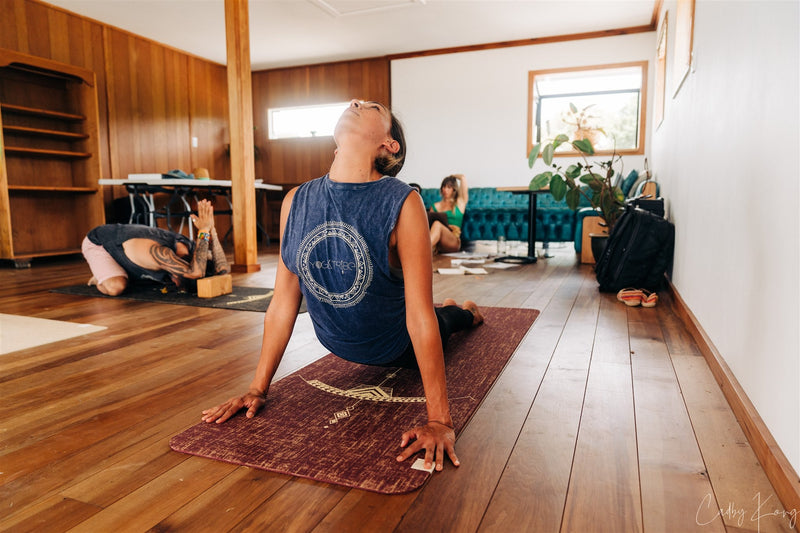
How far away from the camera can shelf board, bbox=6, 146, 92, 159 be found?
4980 mm

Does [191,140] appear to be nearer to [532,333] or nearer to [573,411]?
[532,333]

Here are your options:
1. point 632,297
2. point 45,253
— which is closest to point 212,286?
point 632,297

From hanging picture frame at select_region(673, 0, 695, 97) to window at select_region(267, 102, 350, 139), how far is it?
5142mm

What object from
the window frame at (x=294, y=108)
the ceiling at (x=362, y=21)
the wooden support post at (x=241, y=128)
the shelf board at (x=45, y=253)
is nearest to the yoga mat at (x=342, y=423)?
the wooden support post at (x=241, y=128)

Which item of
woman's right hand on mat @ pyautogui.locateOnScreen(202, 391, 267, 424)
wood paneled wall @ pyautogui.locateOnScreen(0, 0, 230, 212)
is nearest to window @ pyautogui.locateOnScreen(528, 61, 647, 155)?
wood paneled wall @ pyautogui.locateOnScreen(0, 0, 230, 212)

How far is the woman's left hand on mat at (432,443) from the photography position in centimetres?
114

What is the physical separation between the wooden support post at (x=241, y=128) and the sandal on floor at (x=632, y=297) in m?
3.02

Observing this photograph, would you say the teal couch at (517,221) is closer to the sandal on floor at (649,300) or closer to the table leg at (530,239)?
the table leg at (530,239)

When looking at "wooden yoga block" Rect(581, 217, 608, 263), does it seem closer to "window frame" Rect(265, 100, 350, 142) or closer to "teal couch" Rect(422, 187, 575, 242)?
"teal couch" Rect(422, 187, 575, 242)

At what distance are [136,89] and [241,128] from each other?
3.27 meters

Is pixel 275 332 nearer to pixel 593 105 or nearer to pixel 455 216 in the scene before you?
pixel 455 216

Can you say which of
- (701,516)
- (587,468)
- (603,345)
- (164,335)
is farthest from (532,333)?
(164,335)

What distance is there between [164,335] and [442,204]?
4.17 m

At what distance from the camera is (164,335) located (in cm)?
232
